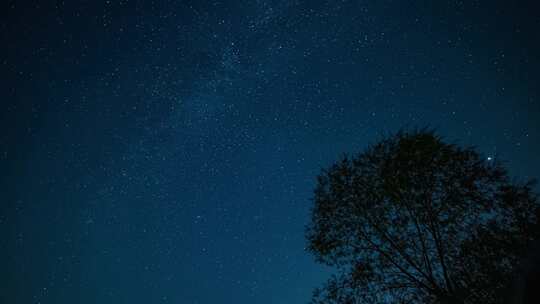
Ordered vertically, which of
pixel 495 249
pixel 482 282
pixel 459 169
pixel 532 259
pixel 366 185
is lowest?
pixel 532 259

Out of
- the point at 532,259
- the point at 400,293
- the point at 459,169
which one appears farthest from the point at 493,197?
the point at 532,259

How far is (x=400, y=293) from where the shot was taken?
520 inches

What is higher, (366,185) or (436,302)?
(366,185)

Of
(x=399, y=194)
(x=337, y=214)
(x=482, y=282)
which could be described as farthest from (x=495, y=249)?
(x=337, y=214)

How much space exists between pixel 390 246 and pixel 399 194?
275cm

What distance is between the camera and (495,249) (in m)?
11.9

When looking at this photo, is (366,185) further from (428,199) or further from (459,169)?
(459,169)

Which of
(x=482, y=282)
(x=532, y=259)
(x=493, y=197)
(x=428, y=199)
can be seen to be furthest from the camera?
(x=428, y=199)

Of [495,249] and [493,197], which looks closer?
[495,249]

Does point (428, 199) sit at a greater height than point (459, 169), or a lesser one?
lesser

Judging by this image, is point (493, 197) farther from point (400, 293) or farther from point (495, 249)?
point (400, 293)

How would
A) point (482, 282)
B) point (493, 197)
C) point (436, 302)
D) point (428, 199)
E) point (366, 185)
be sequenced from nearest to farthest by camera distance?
point (482, 282) < point (436, 302) < point (493, 197) < point (428, 199) < point (366, 185)

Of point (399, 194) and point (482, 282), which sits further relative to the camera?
point (399, 194)

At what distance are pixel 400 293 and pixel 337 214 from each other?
4.79 m
